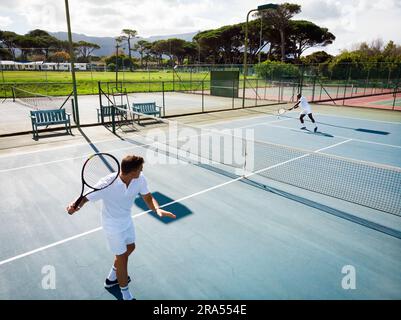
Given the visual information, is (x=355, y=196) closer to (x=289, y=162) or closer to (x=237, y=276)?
(x=289, y=162)

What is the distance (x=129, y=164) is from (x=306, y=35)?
275 ft

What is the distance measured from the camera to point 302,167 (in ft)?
31.1

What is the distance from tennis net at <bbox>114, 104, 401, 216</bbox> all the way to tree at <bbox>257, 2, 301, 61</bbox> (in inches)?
2595

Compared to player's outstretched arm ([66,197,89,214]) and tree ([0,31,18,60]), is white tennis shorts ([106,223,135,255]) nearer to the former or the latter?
player's outstretched arm ([66,197,89,214])

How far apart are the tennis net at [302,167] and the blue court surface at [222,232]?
2.4 inches

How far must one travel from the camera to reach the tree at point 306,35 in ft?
243

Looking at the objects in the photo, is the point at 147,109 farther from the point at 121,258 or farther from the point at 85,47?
the point at 85,47

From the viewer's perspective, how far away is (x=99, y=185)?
3541 mm

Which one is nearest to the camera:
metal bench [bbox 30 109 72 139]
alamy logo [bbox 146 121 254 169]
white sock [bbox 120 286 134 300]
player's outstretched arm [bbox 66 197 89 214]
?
player's outstretched arm [bbox 66 197 89 214]

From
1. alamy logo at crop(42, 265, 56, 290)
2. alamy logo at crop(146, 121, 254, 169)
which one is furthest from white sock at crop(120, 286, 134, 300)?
alamy logo at crop(146, 121, 254, 169)

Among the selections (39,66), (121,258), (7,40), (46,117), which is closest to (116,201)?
(121,258)

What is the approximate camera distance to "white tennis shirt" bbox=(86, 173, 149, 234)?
353 centimetres

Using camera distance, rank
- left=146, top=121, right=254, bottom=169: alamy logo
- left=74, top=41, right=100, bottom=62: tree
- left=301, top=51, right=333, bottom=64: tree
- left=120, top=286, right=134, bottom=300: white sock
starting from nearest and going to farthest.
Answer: left=120, top=286, right=134, bottom=300: white sock
left=146, top=121, right=254, bottom=169: alamy logo
left=301, top=51, right=333, bottom=64: tree
left=74, top=41, right=100, bottom=62: tree
